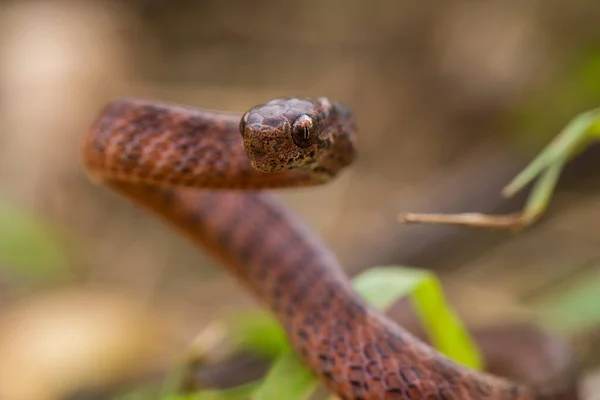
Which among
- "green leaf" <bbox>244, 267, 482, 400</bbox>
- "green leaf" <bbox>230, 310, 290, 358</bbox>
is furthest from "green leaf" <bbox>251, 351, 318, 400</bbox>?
"green leaf" <bbox>230, 310, 290, 358</bbox>

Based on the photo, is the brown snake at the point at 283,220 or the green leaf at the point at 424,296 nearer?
the brown snake at the point at 283,220

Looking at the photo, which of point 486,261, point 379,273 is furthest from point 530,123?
point 379,273

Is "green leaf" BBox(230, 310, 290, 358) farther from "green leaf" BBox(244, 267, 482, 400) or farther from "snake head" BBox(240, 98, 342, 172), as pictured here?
"snake head" BBox(240, 98, 342, 172)

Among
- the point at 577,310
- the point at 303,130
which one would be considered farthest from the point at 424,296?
the point at 577,310

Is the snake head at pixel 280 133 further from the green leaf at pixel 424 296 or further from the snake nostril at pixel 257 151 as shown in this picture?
the green leaf at pixel 424 296

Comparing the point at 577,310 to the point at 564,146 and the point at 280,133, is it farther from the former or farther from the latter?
the point at 280,133

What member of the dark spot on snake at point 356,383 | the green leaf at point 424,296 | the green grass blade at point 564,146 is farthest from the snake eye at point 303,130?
the dark spot on snake at point 356,383
